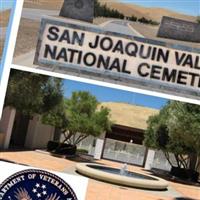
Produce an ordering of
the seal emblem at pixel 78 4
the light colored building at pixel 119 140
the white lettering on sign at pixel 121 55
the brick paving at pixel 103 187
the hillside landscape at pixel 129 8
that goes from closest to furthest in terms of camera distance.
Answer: the white lettering on sign at pixel 121 55, the brick paving at pixel 103 187, the seal emblem at pixel 78 4, the hillside landscape at pixel 129 8, the light colored building at pixel 119 140

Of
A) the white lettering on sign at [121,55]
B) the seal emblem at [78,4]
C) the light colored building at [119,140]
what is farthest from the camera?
the light colored building at [119,140]

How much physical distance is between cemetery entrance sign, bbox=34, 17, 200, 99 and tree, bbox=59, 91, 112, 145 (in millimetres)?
2046

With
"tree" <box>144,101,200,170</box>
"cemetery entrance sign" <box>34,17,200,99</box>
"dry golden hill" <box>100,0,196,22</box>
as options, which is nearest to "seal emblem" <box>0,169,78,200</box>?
"cemetery entrance sign" <box>34,17,200,99</box>

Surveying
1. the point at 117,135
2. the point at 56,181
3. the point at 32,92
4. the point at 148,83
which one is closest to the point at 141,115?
the point at 117,135

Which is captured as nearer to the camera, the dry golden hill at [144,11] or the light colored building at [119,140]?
the dry golden hill at [144,11]

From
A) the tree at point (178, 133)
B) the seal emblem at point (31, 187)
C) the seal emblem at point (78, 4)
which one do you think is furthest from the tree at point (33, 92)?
the seal emblem at point (31, 187)

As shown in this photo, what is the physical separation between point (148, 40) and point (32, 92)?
4226 mm

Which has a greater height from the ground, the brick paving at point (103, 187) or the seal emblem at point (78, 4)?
the seal emblem at point (78, 4)

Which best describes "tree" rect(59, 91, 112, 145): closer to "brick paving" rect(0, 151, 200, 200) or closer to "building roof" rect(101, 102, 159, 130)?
"building roof" rect(101, 102, 159, 130)

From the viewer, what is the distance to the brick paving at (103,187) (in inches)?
496

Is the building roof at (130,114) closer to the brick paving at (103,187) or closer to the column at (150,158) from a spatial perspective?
the column at (150,158)

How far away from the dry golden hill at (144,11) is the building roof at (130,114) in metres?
2.47

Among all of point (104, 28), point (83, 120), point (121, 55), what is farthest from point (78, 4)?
point (83, 120)

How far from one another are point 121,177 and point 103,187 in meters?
0.60
